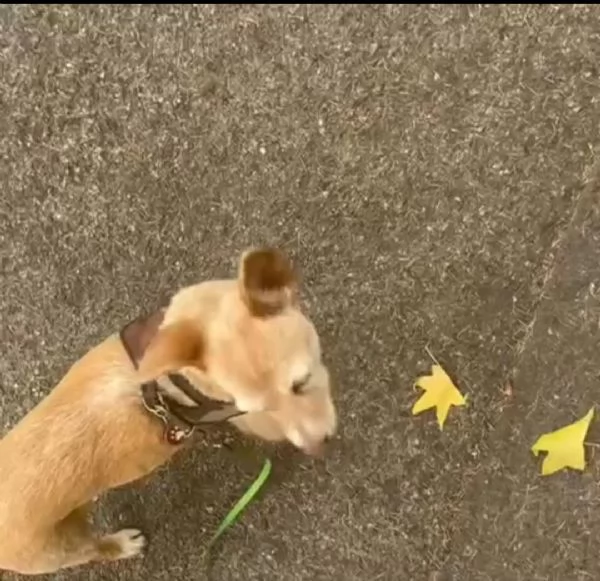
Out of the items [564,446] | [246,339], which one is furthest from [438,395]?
[246,339]

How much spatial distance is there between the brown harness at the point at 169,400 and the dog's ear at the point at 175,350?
0.24ft

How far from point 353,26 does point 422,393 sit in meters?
1.09

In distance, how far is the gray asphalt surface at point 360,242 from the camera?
2.88 meters

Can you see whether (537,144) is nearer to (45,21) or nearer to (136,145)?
(136,145)

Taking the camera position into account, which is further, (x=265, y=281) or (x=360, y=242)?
(x=360, y=242)

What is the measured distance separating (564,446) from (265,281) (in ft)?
3.60

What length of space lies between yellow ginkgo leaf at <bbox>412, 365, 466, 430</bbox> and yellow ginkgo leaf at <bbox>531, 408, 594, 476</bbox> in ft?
0.85

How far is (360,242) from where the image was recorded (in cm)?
296

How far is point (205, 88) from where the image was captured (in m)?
3.09

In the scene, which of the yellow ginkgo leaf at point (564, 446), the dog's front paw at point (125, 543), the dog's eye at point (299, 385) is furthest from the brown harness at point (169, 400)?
the yellow ginkgo leaf at point (564, 446)

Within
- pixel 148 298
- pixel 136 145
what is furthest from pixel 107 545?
pixel 136 145

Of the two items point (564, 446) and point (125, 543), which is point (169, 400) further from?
point (564, 446)

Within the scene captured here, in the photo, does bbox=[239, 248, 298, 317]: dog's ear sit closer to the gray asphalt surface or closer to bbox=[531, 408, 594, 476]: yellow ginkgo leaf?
the gray asphalt surface

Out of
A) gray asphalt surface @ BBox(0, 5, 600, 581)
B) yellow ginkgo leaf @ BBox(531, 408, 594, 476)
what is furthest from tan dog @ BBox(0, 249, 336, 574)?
yellow ginkgo leaf @ BBox(531, 408, 594, 476)
